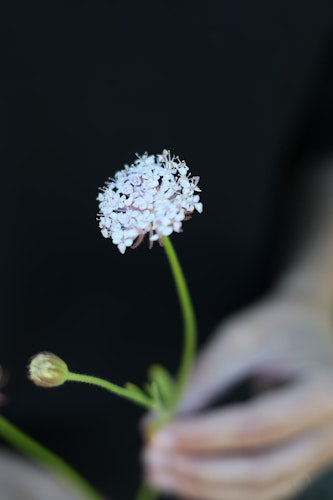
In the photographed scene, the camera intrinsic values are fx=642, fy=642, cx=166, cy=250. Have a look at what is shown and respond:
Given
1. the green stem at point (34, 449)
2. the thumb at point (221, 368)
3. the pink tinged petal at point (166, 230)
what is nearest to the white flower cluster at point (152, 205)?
the pink tinged petal at point (166, 230)

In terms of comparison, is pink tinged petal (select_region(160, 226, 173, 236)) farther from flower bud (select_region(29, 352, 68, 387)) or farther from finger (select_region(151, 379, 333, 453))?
finger (select_region(151, 379, 333, 453))

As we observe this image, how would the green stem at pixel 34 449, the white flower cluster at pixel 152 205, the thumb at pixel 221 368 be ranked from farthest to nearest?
the thumb at pixel 221 368 → the green stem at pixel 34 449 → the white flower cluster at pixel 152 205

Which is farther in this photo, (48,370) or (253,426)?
(253,426)

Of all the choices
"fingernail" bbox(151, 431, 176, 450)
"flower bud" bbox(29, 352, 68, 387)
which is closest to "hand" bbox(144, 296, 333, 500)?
"fingernail" bbox(151, 431, 176, 450)

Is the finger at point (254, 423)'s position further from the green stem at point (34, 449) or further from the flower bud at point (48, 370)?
the flower bud at point (48, 370)

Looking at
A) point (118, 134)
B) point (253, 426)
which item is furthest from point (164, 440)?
point (118, 134)

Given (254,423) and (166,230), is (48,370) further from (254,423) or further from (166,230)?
(254,423)

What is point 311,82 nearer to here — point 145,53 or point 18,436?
point 145,53

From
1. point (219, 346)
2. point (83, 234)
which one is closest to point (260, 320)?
point (219, 346)
